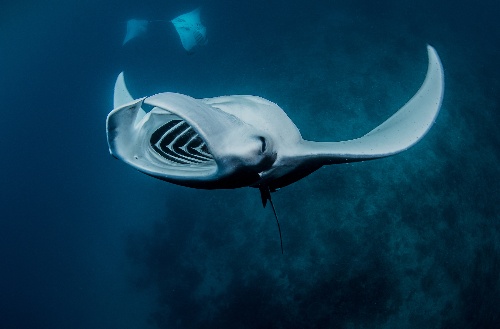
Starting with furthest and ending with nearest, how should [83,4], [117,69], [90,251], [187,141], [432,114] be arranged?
1. [83,4]
2. [117,69]
3. [90,251]
4. [187,141]
5. [432,114]

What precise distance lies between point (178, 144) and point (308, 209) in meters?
5.19

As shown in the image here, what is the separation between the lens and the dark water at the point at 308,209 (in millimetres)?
6230

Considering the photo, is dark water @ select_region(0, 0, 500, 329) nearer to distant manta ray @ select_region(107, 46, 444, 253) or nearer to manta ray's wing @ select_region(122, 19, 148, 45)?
manta ray's wing @ select_region(122, 19, 148, 45)

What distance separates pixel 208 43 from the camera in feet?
39.4

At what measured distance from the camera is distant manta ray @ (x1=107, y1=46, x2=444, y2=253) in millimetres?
1140

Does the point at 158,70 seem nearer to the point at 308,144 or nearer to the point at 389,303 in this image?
the point at 389,303

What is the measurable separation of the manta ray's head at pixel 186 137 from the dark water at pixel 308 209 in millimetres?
5378

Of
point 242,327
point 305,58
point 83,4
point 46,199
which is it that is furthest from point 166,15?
point 242,327

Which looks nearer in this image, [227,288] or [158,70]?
[227,288]

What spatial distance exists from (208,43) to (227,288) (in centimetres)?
908

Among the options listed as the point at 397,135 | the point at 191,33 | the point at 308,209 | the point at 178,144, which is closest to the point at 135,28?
the point at 191,33

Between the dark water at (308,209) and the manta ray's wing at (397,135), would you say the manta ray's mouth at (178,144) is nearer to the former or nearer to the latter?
the manta ray's wing at (397,135)

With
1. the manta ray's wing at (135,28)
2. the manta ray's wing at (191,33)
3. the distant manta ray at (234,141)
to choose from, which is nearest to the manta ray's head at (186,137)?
the distant manta ray at (234,141)

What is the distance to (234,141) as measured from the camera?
1.18m
